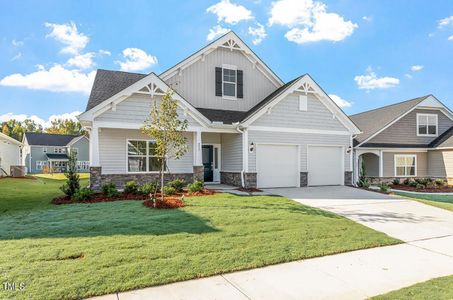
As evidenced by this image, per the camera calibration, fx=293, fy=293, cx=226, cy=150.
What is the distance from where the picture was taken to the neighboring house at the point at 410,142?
19.9 m

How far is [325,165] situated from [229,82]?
7465 mm

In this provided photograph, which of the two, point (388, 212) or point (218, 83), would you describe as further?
point (218, 83)

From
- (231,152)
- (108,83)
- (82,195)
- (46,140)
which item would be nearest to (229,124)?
(231,152)

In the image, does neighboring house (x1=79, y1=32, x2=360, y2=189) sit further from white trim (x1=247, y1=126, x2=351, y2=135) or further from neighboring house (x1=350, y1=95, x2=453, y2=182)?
neighboring house (x1=350, y1=95, x2=453, y2=182)

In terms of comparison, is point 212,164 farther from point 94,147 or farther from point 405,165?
point 405,165

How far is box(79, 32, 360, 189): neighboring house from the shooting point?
13.4 meters

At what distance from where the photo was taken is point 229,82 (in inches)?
698

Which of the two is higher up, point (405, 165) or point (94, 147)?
point (94, 147)

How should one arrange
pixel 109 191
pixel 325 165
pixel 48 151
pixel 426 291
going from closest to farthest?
pixel 426 291 < pixel 109 191 < pixel 325 165 < pixel 48 151

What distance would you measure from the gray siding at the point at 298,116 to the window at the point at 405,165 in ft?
21.6

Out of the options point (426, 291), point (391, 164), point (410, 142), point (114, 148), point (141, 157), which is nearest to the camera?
point (426, 291)

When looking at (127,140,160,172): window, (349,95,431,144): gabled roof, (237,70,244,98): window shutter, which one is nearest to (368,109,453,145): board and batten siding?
(349,95,431,144): gabled roof

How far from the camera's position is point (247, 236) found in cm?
635

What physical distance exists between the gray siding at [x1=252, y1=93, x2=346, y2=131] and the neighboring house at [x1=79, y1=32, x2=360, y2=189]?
0.05m
